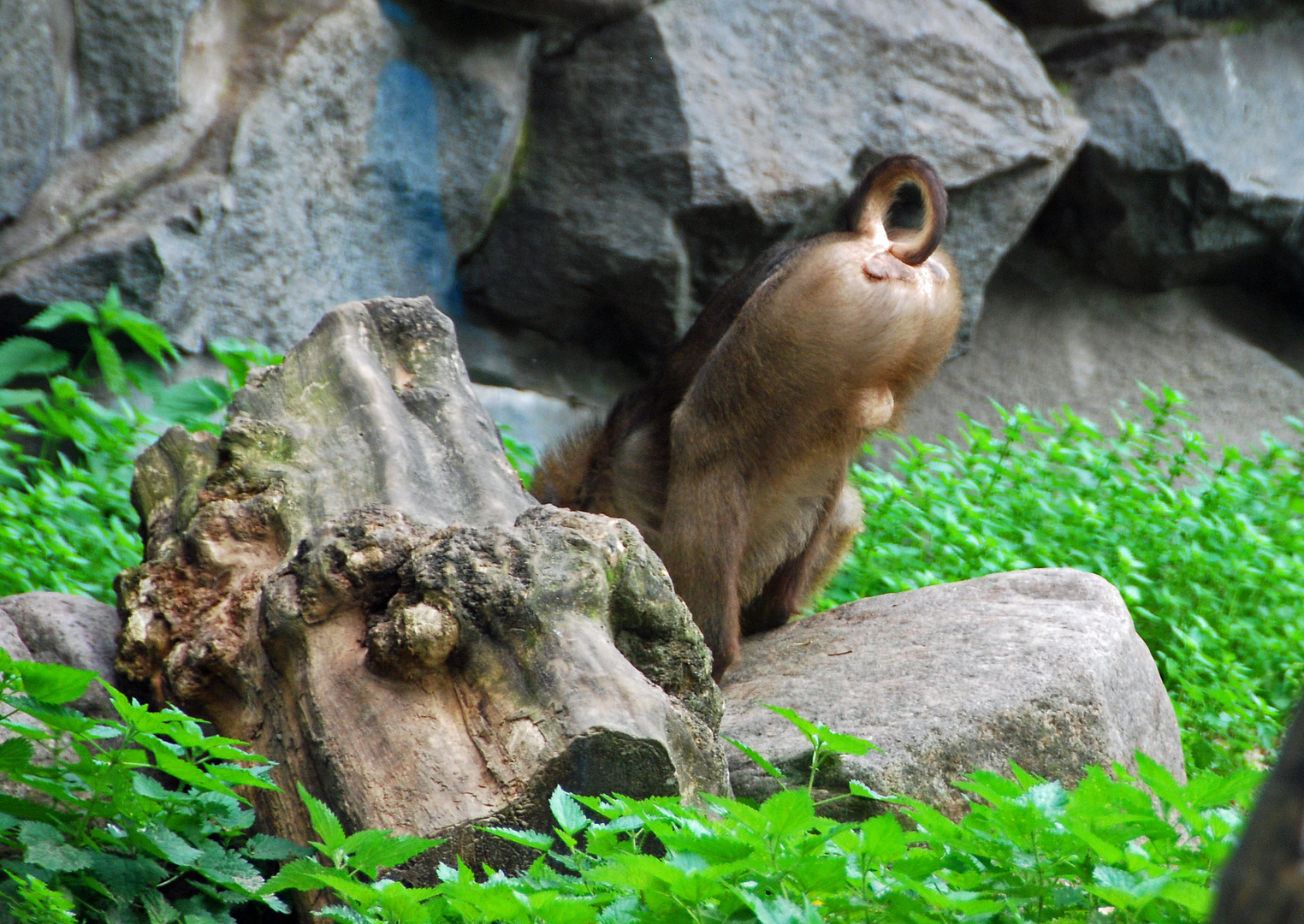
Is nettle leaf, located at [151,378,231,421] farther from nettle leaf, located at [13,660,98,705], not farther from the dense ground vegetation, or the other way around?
nettle leaf, located at [13,660,98,705]

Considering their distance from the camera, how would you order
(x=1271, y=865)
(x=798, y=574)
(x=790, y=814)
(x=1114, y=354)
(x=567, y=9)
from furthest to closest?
(x=1114, y=354) → (x=567, y=9) → (x=798, y=574) → (x=790, y=814) → (x=1271, y=865)

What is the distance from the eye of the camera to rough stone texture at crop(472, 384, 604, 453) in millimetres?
5930

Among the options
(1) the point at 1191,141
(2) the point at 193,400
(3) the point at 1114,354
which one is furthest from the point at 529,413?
(1) the point at 1191,141

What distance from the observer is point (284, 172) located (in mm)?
5207

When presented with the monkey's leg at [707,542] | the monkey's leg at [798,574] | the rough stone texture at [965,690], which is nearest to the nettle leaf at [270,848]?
the rough stone texture at [965,690]

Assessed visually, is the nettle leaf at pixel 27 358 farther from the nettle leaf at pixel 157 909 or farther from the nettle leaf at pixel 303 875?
the nettle leaf at pixel 303 875

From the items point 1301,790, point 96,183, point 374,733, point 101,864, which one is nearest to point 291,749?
point 374,733

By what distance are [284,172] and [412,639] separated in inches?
150

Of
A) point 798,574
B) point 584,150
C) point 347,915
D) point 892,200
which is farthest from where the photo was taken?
point 584,150

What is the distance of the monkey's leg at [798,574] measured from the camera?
3.91 meters

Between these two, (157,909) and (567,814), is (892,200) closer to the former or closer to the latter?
(567,814)

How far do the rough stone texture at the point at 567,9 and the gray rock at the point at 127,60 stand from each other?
4.34 feet

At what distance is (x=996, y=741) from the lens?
263 cm

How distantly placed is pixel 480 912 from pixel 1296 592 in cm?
388
